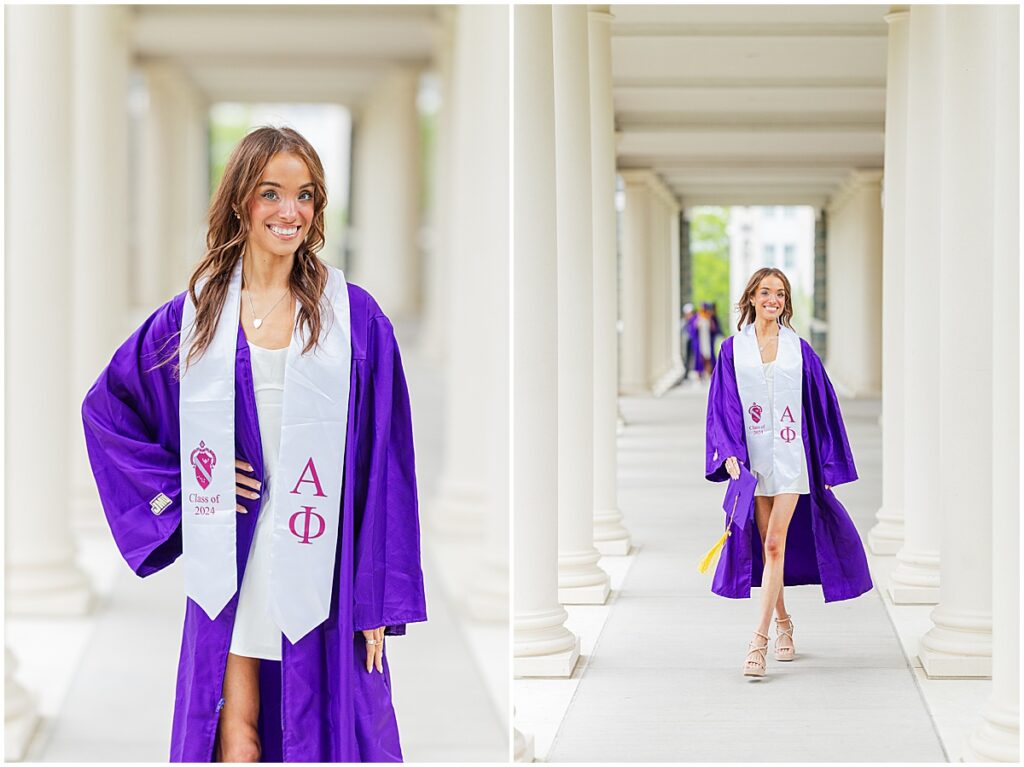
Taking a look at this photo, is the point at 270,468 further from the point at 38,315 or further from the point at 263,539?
the point at 38,315

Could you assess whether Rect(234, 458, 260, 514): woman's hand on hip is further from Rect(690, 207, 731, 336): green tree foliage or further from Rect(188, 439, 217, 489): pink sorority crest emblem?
Rect(690, 207, 731, 336): green tree foliage

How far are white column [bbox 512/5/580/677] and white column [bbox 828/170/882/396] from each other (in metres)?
1.14

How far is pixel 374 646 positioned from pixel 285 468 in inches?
23.8

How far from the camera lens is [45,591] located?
9.49 m

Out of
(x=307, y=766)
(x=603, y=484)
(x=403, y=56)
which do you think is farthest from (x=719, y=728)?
(x=403, y=56)

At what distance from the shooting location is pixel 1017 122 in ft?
16.9

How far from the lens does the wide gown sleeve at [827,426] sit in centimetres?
569

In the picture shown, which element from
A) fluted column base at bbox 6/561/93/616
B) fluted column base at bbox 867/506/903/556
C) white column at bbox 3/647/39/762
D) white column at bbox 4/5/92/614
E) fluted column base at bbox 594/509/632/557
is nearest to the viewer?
fluted column base at bbox 867/506/903/556

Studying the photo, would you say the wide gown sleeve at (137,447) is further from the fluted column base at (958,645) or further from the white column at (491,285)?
the white column at (491,285)

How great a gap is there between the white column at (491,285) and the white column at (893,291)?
2616 mm

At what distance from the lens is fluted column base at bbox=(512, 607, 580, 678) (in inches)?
232

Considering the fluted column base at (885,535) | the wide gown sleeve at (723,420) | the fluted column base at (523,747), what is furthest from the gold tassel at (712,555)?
the fluted column base at (523,747)

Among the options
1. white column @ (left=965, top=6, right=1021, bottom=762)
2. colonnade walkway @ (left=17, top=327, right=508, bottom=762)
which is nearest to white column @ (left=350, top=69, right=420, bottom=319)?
colonnade walkway @ (left=17, top=327, right=508, bottom=762)

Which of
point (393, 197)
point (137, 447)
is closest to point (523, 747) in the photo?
point (137, 447)
